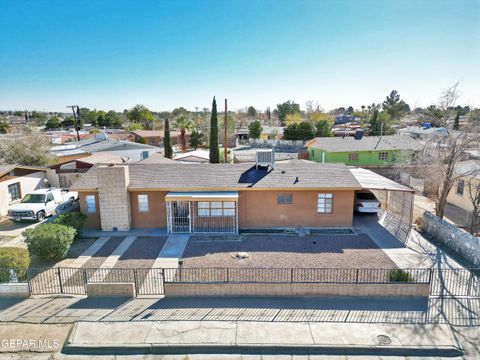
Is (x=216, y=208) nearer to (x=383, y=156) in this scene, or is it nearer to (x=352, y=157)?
(x=352, y=157)

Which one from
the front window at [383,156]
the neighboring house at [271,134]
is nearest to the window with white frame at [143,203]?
the front window at [383,156]

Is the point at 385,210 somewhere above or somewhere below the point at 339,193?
below

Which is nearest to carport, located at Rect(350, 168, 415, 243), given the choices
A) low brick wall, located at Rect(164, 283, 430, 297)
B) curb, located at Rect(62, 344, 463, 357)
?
low brick wall, located at Rect(164, 283, 430, 297)

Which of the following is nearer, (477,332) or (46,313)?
(477,332)

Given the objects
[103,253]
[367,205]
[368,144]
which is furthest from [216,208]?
[368,144]

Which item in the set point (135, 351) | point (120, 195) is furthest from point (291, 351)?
point (120, 195)

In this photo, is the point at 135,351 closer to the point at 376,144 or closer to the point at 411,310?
the point at 411,310

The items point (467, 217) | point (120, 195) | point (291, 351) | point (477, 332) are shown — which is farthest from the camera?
point (467, 217)
